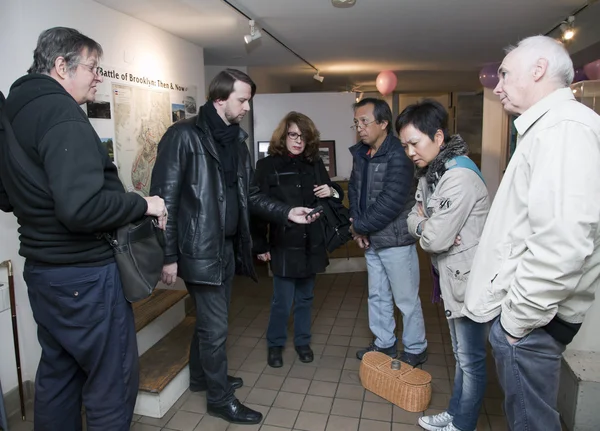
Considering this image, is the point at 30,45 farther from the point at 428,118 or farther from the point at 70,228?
the point at 428,118

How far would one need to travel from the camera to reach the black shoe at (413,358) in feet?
9.19

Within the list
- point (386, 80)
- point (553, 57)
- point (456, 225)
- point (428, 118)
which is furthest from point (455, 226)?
point (386, 80)

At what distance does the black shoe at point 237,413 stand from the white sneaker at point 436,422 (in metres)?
0.81

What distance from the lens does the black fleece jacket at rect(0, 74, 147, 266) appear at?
141cm

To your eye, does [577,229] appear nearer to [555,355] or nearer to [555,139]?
[555,139]

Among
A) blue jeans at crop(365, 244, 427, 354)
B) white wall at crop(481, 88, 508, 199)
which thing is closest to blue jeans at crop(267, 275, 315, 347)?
blue jeans at crop(365, 244, 427, 354)

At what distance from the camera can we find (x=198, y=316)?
224 cm

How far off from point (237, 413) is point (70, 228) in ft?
4.35

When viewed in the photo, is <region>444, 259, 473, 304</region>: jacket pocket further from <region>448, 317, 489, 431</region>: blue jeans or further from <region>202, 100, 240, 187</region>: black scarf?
<region>202, 100, 240, 187</region>: black scarf

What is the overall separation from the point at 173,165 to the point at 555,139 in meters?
1.51

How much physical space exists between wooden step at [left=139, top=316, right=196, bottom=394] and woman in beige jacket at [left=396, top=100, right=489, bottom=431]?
55.1 inches

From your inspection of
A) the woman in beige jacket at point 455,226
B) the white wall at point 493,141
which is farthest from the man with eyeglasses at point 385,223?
the white wall at point 493,141

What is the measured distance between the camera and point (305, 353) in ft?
9.68

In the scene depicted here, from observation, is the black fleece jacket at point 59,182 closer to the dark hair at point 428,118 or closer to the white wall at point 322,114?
the dark hair at point 428,118
